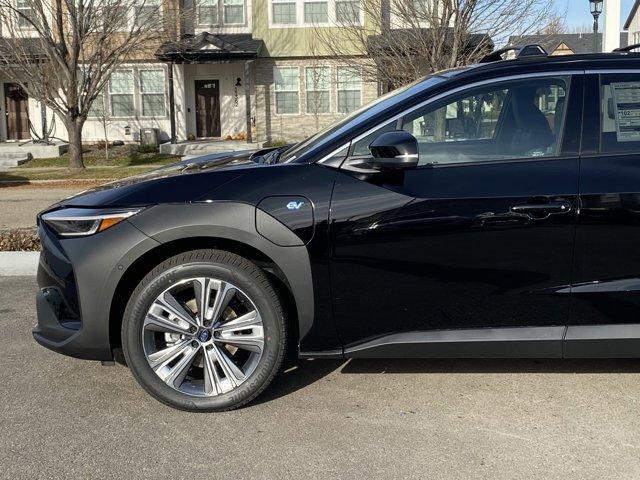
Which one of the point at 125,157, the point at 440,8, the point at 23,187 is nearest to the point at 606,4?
the point at 440,8

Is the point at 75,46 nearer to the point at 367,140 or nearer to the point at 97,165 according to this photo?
the point at 97,165

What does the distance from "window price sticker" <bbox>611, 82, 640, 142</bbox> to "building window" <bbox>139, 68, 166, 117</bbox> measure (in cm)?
2425

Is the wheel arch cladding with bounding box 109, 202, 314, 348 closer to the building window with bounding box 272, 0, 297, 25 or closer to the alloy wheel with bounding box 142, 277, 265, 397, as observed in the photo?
the alloy wheel with bounding box 142, 277, 265, 397

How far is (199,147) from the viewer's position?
24.0 m

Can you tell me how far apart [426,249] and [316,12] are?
22954 millimetres

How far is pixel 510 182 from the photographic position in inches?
145

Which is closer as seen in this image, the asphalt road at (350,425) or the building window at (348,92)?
the asphalt road at (350,425)

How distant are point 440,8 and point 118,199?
1346cm

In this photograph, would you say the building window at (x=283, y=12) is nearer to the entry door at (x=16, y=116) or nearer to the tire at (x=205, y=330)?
the entry door at (x=16, y=116)

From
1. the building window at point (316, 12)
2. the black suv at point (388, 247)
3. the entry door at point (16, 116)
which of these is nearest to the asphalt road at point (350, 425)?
the black suv at point (388, 247)

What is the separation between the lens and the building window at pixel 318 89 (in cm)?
2564

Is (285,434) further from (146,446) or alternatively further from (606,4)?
(606,4)

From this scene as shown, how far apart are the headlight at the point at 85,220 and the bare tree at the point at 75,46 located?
50.5 feet

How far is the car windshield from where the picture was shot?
3.93 metres
